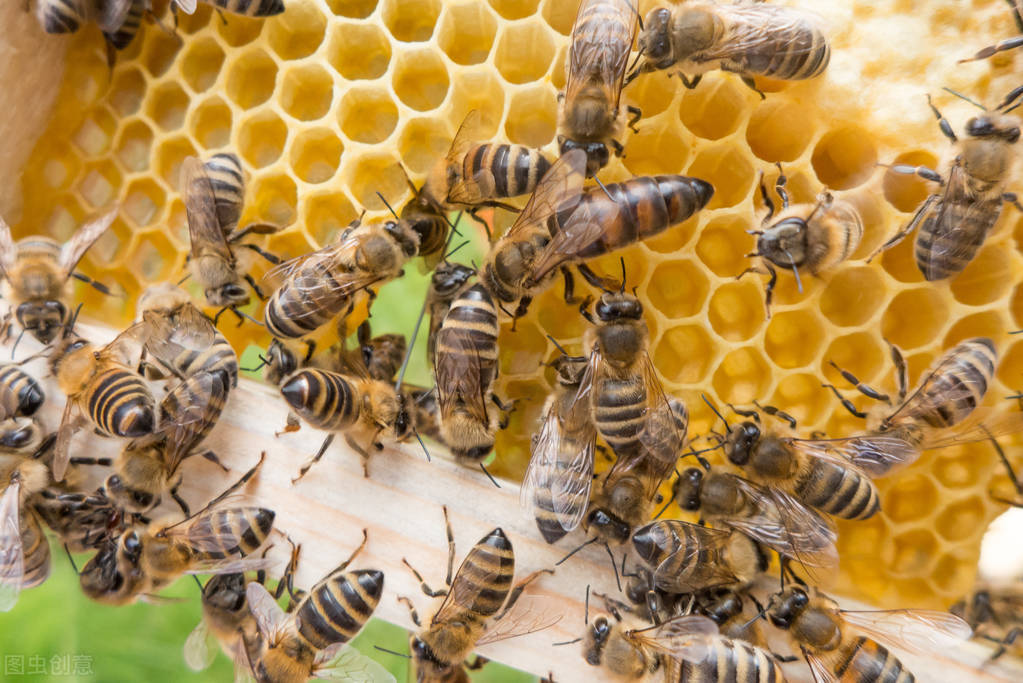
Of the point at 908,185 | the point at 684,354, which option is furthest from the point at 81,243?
the point at 908,185

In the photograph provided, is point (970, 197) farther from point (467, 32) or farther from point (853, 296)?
point (467, 32)

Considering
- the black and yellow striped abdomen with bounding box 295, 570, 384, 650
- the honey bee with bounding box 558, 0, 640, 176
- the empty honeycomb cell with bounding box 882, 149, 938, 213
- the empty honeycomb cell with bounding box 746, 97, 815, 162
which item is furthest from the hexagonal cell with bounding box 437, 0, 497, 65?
the black and yellow striped abdomen with bounding box 295, 570, 384, 650

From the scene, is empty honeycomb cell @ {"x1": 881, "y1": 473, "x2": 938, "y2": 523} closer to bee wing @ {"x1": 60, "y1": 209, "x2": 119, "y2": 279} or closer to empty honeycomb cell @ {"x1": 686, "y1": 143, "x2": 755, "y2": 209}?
empty honeycomb cell @ {"x1": 686, "y1": 143, "x2": 755, "y2": 209}

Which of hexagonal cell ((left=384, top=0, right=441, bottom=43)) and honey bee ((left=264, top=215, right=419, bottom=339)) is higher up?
hexagonal cell ((left=384, top=0, right=441, bottom=43))

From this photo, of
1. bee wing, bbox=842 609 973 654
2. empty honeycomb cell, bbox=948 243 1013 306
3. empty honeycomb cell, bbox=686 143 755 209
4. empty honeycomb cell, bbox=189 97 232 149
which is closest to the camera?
bee wing, bbox=842 609 973 654

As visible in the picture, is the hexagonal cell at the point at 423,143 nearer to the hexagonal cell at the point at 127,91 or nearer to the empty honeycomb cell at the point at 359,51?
the empty honeycomb cell at the point at 359,51

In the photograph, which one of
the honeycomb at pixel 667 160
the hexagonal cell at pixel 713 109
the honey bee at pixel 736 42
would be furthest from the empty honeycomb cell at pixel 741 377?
the honey bee at pixel 736 42

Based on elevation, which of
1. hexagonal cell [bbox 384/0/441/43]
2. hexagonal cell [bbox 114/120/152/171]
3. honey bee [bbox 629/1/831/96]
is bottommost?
hexagonal cell [bbox 114/120/152/171]

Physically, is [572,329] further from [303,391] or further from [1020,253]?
[1020,253]
